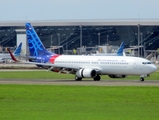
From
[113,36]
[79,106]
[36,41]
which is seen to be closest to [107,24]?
[113,36]

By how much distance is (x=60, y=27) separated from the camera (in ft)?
593

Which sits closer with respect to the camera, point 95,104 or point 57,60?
point 95,104

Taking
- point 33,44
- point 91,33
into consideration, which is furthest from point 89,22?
point 33,44

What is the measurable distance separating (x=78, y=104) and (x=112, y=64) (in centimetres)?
3064

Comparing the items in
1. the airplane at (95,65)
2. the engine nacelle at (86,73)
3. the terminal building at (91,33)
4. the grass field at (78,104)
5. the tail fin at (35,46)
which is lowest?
the grass field at (78,104)

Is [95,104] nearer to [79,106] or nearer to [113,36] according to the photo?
[79,106]

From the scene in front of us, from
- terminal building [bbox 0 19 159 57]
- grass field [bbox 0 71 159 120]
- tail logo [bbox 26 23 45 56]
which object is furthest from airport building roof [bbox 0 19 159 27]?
grass field [bbox 0 71 159 120]

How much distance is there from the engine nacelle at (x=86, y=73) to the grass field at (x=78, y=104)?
1912cm

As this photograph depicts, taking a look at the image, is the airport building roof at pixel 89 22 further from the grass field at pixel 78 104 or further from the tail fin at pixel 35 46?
the grass field at pixel 78 104

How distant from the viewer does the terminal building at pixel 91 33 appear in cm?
17138

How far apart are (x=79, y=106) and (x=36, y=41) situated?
39.6 m

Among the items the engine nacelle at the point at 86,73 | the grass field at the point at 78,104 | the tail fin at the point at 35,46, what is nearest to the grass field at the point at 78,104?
the grass field at the point at 78,104

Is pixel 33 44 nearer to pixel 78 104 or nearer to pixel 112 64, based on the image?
pixel 112 64

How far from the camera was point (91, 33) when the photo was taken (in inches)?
7047
